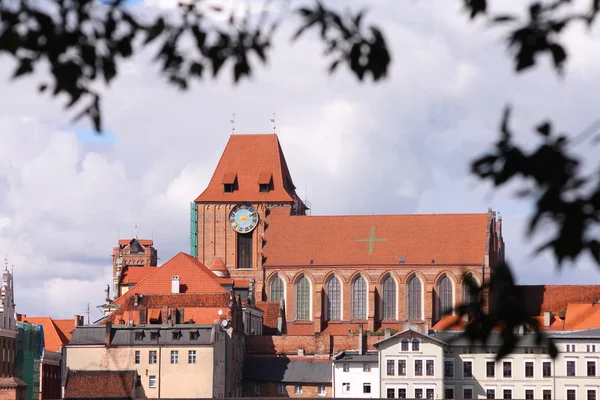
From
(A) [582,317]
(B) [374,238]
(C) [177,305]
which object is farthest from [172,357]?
(A) [582,317]

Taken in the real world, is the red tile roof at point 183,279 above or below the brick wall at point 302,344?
above

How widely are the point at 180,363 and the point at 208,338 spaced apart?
2299mm

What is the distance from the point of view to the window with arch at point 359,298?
3979 inches

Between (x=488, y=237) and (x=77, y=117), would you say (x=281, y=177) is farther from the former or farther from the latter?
Answer: (x=77, y=117)

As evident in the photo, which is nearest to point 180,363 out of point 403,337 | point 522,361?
point 403,337

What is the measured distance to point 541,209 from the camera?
702 cm

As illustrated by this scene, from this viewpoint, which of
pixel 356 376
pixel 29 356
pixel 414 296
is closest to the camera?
pixel 356 376

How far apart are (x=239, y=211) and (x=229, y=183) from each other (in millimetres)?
2692

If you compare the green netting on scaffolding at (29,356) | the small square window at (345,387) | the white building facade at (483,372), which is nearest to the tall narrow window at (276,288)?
the small square window at (345,387)

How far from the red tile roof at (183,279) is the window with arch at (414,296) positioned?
13352mm

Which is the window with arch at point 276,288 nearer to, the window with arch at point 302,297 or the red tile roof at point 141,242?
the window with arch at point 302,297

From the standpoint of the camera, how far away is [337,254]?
102 meters

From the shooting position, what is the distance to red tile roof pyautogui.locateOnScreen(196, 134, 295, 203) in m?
106

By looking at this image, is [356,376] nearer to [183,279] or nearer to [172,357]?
[172,357]
